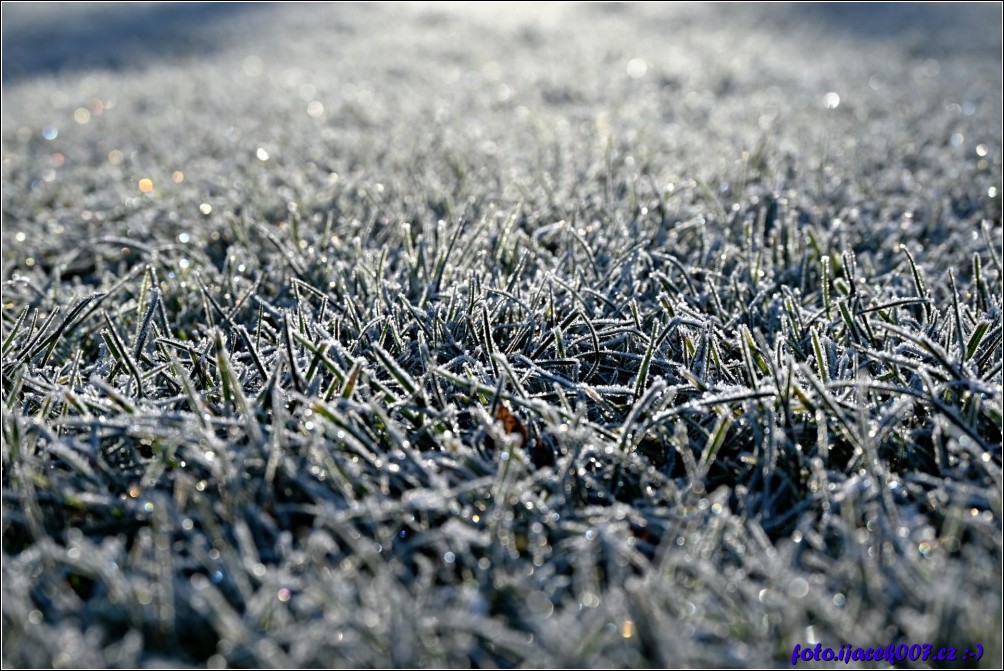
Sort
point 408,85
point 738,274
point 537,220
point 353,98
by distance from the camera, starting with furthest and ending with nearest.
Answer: point 408,85, point 353,98, point 537,220, point 738,274

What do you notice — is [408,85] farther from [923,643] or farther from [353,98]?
[923,643]

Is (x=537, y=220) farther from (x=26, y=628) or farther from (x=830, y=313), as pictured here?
(x=26, y=628)

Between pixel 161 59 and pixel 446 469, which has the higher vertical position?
pixel 161 59

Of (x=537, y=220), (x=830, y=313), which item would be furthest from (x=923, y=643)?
(x=537, y=220)

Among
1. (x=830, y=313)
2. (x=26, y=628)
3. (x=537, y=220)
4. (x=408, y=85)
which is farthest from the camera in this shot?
(x=408, y=85)

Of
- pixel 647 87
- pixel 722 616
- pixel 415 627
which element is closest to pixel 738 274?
pixel 722 616

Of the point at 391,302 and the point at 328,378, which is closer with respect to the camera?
the point at 328,378

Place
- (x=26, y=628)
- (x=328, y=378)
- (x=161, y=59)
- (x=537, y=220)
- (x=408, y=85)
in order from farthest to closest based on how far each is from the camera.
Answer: (x=161, y=59), (x=408, y=85), (x=537, y=220), (x=328, y=378), (x=26, y=628)
